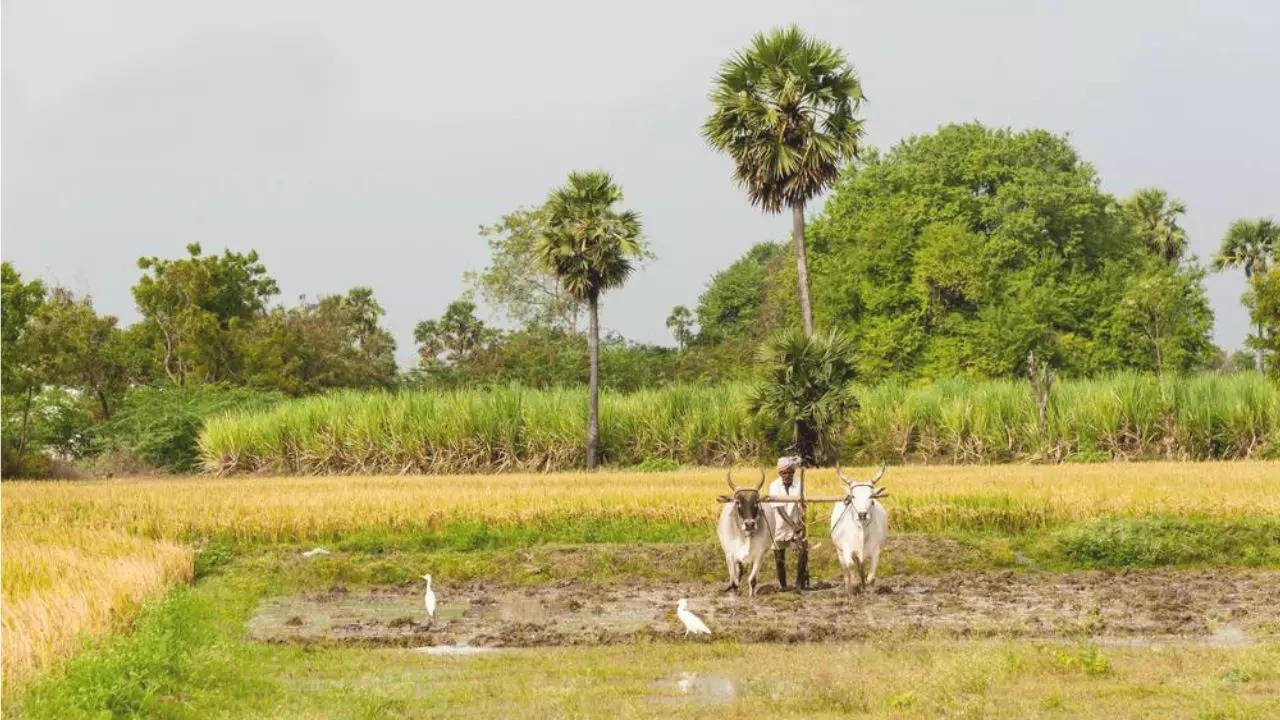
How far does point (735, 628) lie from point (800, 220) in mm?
24118

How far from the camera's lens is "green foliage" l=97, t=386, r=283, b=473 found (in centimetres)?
4197

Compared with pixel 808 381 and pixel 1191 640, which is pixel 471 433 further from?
pixel 1191 640

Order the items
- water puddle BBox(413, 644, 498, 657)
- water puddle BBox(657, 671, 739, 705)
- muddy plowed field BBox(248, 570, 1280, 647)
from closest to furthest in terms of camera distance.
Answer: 1. water puddle BBox(657, 671, 739, 705)
2. water puddle BBox(413, 644, 498, 657)
3. muddy plowed field BBox(248, 570, 1280, 647)

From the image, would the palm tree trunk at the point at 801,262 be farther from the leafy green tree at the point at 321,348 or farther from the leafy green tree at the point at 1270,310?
the leafy green tree at the point at 321,348

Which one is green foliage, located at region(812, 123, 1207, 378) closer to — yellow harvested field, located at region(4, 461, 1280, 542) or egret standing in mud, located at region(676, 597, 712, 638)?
yellow harvested field, located at region(4, 461, 1280, 542)

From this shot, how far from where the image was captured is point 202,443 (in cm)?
4016

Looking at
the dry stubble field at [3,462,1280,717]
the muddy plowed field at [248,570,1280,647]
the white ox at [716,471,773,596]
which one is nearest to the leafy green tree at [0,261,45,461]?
the dry stubble field at [3,462,1280,717]

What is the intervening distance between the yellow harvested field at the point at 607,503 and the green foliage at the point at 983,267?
21.2 m

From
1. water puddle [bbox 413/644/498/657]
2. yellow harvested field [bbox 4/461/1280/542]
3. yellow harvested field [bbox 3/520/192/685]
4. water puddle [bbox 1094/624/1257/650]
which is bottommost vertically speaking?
water puddle [bbox 1094/624/1257/650]

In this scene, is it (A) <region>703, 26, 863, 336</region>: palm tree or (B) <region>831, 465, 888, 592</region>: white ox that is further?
(A) <region>703, 26, 863, 336</region>: palm tree

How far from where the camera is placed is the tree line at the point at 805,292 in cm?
3697

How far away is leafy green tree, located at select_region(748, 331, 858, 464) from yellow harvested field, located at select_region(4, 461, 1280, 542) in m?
5.46

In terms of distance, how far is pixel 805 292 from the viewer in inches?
1426

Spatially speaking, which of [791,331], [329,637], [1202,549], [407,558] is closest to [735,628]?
[329,637]
